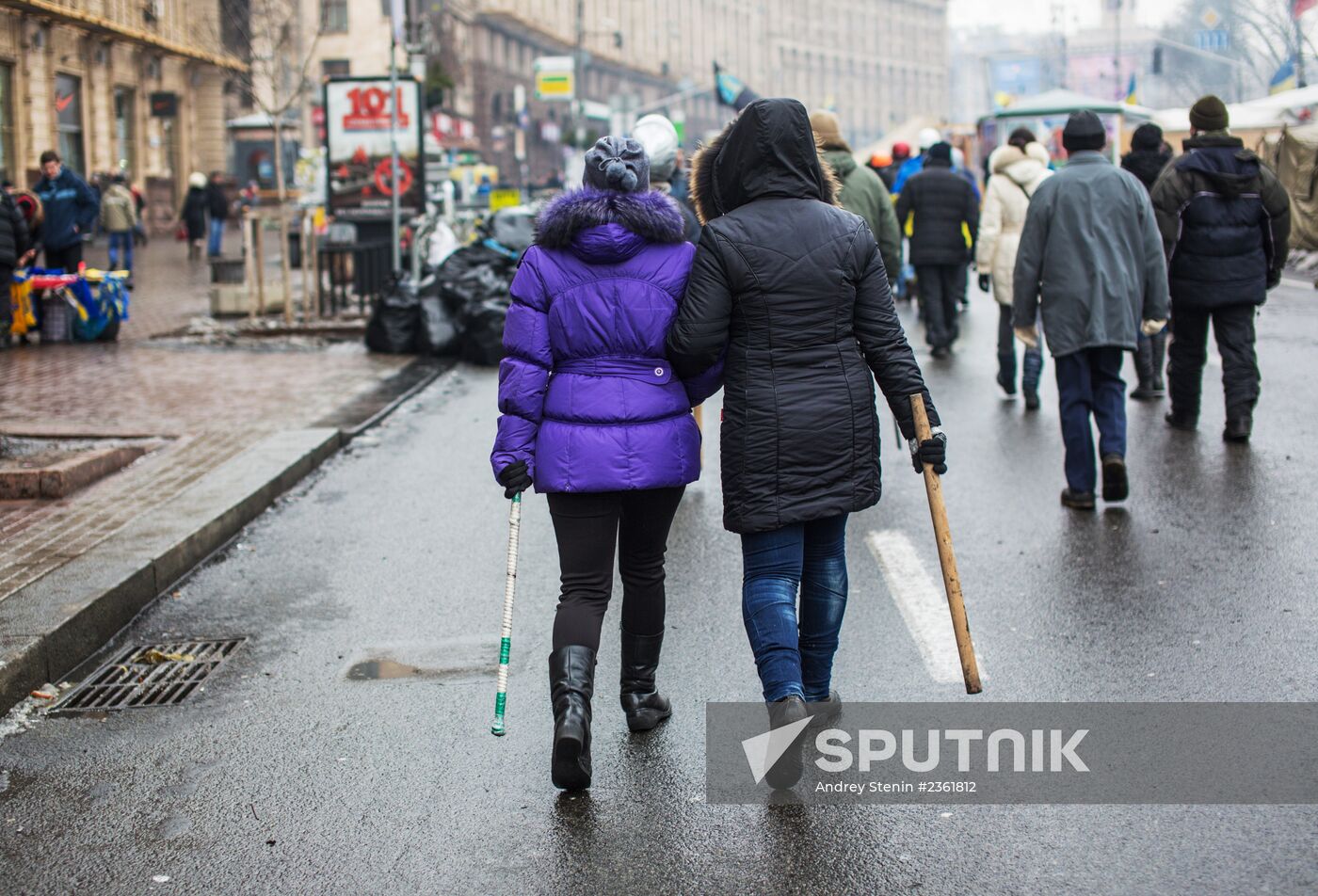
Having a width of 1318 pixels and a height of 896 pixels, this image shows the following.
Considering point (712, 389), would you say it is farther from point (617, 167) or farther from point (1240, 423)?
point (1240, 423)

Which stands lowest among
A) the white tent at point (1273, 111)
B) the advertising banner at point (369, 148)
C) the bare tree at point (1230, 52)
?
the advertising banner at point (369, 148)

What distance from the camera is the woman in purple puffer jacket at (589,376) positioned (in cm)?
414

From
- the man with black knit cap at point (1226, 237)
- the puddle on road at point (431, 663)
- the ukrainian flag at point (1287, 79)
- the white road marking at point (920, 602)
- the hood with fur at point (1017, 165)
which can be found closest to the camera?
the white road marking at point (920, 602)

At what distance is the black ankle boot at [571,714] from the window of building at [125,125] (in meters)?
38.5

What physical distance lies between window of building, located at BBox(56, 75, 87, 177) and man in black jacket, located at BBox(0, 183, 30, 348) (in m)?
22.3

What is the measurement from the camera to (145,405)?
11.4 m

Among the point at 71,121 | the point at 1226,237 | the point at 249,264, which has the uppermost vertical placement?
the point at 71,121

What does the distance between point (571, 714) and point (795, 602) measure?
65 centimetres

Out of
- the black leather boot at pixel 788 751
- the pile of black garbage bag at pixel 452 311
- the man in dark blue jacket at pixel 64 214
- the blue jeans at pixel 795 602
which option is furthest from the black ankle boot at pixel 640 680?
the man in dark blue jacket at pixel 64 214

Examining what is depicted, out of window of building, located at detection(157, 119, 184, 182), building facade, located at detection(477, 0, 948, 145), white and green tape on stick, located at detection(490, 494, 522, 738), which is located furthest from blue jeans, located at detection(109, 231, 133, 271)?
A: building facade, located at detection(477, 0, 948, 145)

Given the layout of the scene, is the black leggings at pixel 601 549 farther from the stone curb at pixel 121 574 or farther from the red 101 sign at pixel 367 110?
the red 101 sign at pixel 367 110

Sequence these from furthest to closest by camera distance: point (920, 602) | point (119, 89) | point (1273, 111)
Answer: point (119, 89) < point (1273, 111) < point (920, 602)

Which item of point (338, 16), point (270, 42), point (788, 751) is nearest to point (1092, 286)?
point (788, 751)

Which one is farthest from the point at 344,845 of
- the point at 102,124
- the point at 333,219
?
the point at 102,124
